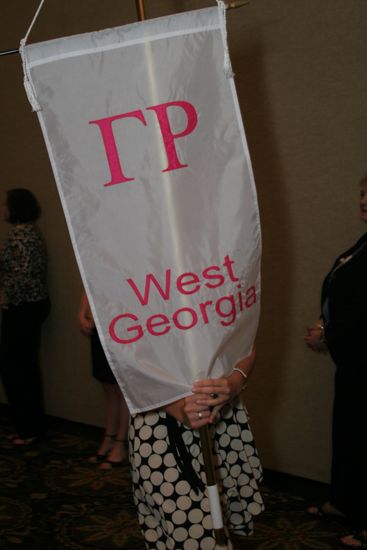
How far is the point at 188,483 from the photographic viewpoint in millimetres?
1424

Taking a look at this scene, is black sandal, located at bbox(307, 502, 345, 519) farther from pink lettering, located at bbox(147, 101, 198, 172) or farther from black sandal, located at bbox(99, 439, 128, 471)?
pink lettering, located at bbox(147, 101, 198, 172)

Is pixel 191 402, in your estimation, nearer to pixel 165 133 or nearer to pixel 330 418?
pixel 165 133

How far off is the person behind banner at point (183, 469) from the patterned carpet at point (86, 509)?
3.22 feet

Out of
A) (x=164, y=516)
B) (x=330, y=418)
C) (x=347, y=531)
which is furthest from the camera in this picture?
(x=330, y=418)

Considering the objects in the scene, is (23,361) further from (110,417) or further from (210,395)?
(210,395)

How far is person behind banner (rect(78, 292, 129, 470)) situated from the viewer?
3354 millimetres

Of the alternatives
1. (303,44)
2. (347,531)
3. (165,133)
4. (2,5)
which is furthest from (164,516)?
(2,5)

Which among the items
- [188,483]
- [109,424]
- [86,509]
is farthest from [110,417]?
[188,483]

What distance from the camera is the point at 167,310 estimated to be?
1.28m

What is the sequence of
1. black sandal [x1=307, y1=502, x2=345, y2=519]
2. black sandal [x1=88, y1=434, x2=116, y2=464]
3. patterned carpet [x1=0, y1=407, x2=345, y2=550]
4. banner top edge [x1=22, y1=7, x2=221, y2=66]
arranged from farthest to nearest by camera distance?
black sandal [x1=88, y1=434, x2=116, y2=464] < black sandal [x1=307, y1=502, x2=345, y2=519] < patterned carpet [x1=0, y1=407, x2=345, y2=550] < banner top edge [x1=22, y1=7, x2=221, y2=66]

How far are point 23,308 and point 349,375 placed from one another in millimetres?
2220

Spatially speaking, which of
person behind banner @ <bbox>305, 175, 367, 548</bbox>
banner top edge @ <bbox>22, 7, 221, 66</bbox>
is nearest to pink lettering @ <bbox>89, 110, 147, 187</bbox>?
banner top edge @ <bbox>22, 7, 221, 66</bbox>

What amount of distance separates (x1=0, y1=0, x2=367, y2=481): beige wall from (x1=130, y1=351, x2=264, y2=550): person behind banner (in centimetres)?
138

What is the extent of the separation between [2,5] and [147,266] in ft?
11.5
